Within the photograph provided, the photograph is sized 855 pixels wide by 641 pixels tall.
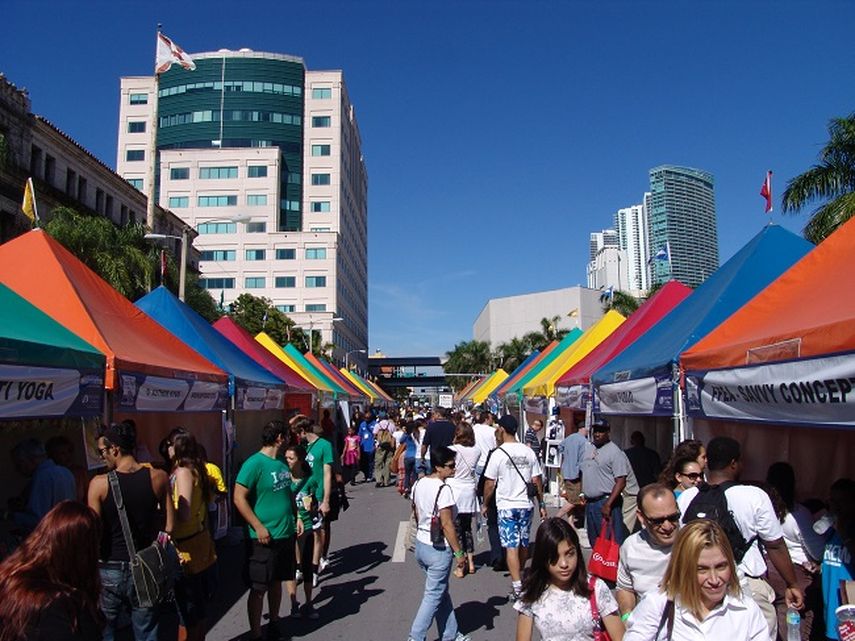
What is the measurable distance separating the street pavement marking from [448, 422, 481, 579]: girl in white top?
115cm

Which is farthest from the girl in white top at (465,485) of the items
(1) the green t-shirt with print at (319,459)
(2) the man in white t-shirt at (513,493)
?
(1) the green t-shirt with print at (319,459)

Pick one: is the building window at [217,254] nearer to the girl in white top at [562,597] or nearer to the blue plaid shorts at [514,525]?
the blue plaid shorts at [514,525]

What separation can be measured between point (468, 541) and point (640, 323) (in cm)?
549

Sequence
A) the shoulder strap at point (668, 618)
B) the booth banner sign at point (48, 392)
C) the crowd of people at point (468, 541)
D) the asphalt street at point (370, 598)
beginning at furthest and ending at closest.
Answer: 1. the asphalt street at point (370, 598)
2. the booth banner sign at point (48, 392)
3. the shoulder strap at point (668, 618)
4. the crowd of people at point (468, 541)

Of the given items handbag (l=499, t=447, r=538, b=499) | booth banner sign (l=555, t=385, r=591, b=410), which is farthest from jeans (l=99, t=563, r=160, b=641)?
booth banner sign (l=555, t=385, r=591, b=410)

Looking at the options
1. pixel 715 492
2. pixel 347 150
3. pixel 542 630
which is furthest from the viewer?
pixel 347 150

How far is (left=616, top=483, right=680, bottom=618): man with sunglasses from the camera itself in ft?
11.9

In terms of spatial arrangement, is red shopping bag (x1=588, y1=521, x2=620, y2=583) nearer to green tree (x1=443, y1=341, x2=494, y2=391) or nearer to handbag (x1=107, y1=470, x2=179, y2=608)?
handbag (x1=107, y1=470, x2=179, y2=608)

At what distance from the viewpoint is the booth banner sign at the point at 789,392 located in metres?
4.07

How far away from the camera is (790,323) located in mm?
5258

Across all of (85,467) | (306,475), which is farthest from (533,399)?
(85,467)

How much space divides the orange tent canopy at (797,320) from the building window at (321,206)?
83.3 metres

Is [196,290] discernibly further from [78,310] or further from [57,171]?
[78,310]

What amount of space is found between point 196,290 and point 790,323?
1338 inches
